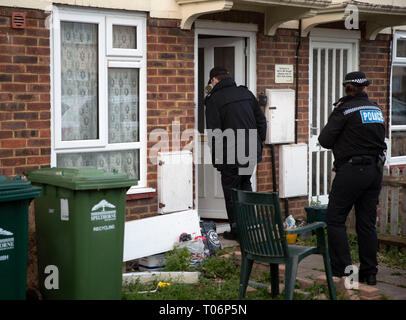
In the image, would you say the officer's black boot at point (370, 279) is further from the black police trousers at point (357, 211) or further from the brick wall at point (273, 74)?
the brick wall at point (273, 74)

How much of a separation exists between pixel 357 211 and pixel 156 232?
2092mm

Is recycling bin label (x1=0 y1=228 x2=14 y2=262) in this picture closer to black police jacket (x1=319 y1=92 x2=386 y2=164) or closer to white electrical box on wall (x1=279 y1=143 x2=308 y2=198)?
black police jacket (x1=319 y1=92 x2=386 y2=164)

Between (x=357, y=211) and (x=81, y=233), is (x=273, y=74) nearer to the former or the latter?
(x=357, y=211)

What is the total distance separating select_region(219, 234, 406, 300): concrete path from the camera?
707 centimetres

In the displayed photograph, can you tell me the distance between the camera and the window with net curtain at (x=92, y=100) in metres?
8.01

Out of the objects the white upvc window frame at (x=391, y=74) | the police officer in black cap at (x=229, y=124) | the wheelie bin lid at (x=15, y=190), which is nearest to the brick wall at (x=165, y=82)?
the police officer in black cap at (x=229, y=124)

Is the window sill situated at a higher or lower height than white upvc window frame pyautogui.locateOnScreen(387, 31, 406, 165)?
lower

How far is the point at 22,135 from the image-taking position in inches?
297

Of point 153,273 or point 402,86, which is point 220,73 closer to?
point 153,273

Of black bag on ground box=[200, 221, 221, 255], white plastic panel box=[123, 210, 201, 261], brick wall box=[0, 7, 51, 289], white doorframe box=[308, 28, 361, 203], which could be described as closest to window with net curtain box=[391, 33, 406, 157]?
white doorframe box=[308, 28, 361, 203]

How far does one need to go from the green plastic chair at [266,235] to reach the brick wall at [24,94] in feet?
8.08

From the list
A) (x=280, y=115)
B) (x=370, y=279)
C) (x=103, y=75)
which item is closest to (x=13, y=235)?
(x=103, y=75)

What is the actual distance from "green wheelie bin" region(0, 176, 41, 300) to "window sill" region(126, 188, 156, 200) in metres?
2.55

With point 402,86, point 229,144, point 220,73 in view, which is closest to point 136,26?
point 220,73
